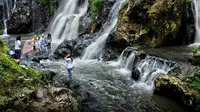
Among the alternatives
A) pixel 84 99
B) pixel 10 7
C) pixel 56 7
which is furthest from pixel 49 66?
pixel 10 7

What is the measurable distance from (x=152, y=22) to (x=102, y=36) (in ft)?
14.7

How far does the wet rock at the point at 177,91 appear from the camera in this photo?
38.7 ft

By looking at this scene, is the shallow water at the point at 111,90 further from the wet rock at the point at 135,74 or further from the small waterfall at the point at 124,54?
the small waterfall at the point at 124,54

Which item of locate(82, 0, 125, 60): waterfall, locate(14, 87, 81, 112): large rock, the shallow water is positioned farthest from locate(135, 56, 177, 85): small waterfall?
locate(14, 87, 81, 112): large rock

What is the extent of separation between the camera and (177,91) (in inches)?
495

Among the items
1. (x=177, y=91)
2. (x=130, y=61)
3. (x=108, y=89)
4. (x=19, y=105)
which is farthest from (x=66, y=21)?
(x=19, y=105)

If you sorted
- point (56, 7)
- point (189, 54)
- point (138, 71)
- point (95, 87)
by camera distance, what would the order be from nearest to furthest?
point (95, 87) < point (138, 71) < point (189, 54) < point (56, 7)

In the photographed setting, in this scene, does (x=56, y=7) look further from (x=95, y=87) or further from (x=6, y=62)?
(x=6, y=62)

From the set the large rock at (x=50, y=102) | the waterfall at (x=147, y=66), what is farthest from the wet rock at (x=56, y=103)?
the waterfall at (x=147, y=66)

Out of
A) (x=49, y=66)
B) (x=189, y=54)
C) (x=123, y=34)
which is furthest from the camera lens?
(x=123, y=34)

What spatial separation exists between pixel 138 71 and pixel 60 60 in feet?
23.6

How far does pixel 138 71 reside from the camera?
16109 millimetres

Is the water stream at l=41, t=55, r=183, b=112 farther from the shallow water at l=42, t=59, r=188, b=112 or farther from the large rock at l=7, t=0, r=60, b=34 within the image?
the large rock at l=7, t=0, r=60, b=34

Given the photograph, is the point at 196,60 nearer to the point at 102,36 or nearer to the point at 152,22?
the point at 152,22
